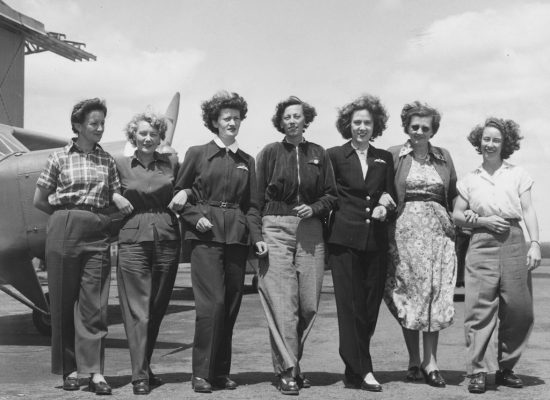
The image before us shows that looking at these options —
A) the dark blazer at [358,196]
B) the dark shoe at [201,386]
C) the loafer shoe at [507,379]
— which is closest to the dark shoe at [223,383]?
the dark shoe at [201,386]

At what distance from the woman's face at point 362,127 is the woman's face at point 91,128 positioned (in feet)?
5.72

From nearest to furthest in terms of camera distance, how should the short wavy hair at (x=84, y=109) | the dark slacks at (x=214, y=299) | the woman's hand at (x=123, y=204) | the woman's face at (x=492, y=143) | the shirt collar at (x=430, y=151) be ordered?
the dark slacks at (x=214, y=299) < the woman's hand at (x=123, y=204) < the short wavy hair at (x=84, y=109) < the woman's face at (x=492, y=143) < the shirt collar at (x=430, y=151)

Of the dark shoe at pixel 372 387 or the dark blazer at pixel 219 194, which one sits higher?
the dark blazer at pixel 219 194

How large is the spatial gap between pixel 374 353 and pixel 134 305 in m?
2.80

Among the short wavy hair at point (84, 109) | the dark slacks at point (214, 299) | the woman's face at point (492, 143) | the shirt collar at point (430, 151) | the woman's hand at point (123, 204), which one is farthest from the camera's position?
the shirt collar at point (430, 151)

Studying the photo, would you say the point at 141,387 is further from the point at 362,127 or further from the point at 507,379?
the point at 507,379

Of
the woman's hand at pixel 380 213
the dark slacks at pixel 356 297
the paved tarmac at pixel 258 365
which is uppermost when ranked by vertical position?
the woman's hand at pixel 380 213

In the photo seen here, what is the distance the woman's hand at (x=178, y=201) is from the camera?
4629 mm

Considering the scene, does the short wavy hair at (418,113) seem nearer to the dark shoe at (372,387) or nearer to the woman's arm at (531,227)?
the woman's arm at (531,227)

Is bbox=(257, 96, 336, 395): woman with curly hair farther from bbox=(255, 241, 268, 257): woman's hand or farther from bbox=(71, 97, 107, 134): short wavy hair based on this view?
bbox=(71, 97, 107, 134): short wavy hair

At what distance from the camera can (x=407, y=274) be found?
16.0 ft

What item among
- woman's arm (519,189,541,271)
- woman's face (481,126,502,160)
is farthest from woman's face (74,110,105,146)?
woman's arm (519,189,541,271)

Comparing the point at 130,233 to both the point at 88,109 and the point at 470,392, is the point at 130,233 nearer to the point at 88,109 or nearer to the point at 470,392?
the point at 88,109

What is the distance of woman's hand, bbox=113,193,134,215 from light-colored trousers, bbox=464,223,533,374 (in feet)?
7.80
